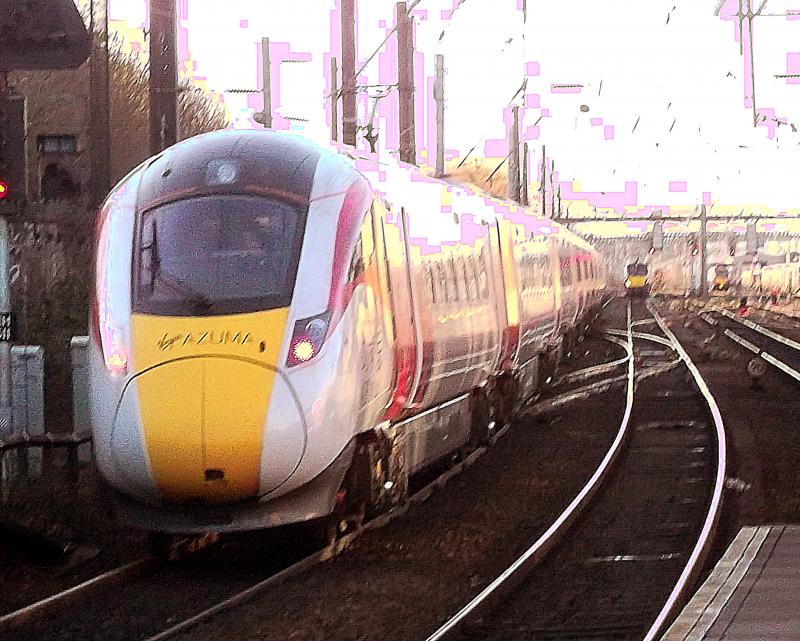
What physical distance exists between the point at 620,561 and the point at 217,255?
3.21 m

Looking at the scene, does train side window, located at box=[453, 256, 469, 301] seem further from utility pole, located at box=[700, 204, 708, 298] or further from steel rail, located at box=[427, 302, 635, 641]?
utility pole, located at box=[700, 204, 708, 298]

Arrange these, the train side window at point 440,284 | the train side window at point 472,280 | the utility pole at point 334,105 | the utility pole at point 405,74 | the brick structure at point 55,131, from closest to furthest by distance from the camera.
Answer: the train side window at point 440,284 < the train side window at point 472,280 < the utility pole at point 405,74 < the utility pole at point 334,105 < the brick structure at point 55,131

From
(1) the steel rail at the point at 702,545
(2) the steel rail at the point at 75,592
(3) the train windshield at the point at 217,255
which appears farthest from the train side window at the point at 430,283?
(2) the steel rail at the point at 75,592

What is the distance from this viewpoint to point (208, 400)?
312 inches

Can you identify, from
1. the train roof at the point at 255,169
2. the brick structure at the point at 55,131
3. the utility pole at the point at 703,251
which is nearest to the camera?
the train roof at the point at 255,169

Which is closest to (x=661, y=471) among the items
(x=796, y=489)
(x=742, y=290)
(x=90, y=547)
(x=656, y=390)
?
(x=796, y=489)

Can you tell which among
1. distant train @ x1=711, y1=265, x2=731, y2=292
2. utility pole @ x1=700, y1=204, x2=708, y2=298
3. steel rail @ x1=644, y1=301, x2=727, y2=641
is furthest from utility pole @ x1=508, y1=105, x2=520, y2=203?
distant train @ x1=711, y1=265, x2=731, y2=292

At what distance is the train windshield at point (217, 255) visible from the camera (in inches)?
324

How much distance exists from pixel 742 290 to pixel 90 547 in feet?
294

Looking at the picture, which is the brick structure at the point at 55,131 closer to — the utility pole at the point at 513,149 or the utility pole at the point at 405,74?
the utility pole at the point at 513,149

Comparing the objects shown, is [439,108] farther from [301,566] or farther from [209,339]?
[209,339]

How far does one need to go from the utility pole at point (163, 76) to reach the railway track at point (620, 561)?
4957 millimetres

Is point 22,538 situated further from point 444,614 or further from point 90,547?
point 444,614

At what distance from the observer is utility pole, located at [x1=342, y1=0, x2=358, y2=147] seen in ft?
65.7
